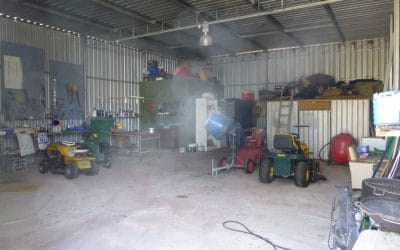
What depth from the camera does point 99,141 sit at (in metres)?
6.99

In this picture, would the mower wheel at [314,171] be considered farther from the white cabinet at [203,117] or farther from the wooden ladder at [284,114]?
the white cabinet at [203,117]

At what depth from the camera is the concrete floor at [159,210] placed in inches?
123

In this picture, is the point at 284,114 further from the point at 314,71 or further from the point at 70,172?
the point at 70,172

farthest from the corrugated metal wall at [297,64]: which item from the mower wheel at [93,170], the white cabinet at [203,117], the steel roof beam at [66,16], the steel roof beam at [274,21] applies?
the mower wheel at [93,170]

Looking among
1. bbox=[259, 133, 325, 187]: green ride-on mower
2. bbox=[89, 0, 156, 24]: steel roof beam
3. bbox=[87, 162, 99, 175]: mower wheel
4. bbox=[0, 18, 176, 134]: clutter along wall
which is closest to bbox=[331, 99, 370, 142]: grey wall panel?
bbox=[259, 133, 325, 187]: green ride-on mower

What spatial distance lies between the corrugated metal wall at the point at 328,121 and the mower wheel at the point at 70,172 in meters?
5.31

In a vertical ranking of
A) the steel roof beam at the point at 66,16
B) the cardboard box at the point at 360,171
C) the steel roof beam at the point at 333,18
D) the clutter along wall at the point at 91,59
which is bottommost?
the cardboard box at the point at 360,171

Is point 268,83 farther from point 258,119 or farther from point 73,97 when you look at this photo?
point 73,97

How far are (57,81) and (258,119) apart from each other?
6893 mm

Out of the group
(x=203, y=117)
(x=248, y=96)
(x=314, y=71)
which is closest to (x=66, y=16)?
(x=203, y=117)

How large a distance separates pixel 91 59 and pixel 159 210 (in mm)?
6393

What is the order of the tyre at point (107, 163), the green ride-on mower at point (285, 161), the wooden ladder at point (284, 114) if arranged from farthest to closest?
the wooden ladder at point (284, 114)
the tyre at point (107, 163)
the green ride-on mower at point (285, 161)

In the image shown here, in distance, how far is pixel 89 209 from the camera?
161 inches

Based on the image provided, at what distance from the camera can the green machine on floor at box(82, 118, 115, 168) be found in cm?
683
